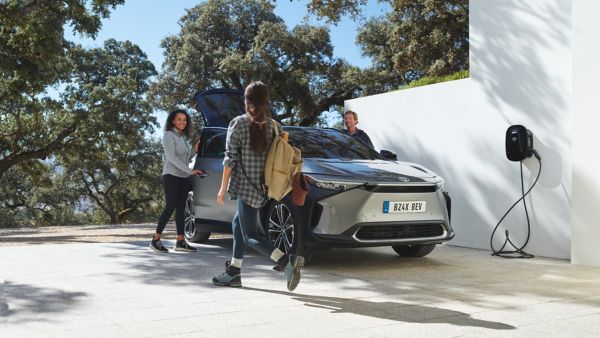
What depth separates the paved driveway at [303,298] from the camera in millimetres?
3604

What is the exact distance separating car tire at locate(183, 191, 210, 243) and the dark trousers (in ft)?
1.48

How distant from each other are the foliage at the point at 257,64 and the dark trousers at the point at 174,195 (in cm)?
1652

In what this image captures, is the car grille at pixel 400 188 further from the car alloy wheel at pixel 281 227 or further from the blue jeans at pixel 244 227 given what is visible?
the blue jeans at pixel 244 227

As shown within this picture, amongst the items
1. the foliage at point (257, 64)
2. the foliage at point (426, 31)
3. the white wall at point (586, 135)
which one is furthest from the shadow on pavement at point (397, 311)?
the foliage at point (257, 64)

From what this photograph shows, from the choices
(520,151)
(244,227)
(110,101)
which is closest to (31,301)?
(244,227)

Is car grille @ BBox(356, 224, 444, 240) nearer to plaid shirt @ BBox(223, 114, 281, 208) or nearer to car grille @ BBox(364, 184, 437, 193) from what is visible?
car grille @ BBox(364, 184, 437, 193)

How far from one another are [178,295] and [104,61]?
2241cm

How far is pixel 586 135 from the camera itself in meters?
6.61

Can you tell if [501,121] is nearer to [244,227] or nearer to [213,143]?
[213,143]

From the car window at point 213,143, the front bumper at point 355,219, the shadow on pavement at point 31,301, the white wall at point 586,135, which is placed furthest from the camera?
the car window at point 213,143

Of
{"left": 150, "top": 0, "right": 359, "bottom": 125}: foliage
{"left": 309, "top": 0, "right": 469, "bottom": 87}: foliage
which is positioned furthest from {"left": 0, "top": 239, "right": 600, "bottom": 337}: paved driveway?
{"left": 150, "top": 0, "right": 359, "bottom": 125}: foliage

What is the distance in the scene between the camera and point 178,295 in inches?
182

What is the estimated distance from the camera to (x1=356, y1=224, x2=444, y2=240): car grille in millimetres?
5664

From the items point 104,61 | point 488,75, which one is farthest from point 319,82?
point 488,75
